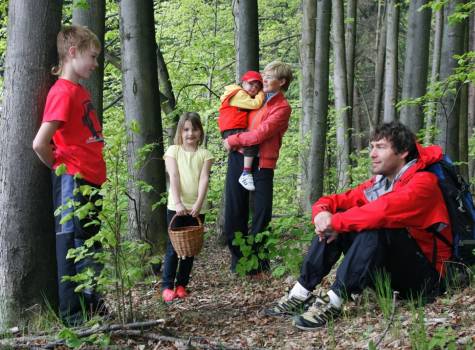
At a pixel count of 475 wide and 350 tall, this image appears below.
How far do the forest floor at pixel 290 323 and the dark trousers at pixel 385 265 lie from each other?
0.15 meters

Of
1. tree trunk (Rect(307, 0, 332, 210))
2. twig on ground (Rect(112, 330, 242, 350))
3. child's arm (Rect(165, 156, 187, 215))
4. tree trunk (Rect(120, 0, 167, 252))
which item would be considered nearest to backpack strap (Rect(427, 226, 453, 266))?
twig on ground (Rect(112, 330, 242, 350))

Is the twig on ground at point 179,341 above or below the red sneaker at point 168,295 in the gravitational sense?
above

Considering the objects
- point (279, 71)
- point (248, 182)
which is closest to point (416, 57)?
point (279, 71)

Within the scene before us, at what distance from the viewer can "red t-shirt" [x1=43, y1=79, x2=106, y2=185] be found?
377 centimetres

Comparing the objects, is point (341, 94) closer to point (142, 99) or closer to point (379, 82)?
point (379, 82)

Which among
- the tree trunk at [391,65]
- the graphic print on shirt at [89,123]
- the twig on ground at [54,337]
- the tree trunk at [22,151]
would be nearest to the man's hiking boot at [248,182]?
the graphic print on shirt at [89,123]

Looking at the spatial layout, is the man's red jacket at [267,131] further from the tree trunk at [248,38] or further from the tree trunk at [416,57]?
the tree trunk at [416,57]

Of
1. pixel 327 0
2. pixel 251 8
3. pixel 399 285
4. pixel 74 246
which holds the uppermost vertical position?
pixel 327 0

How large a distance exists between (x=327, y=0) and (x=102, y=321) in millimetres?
7968

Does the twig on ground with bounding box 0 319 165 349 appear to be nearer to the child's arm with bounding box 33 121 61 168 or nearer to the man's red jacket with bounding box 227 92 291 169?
the child's arm with bounding box 33 121 61 168

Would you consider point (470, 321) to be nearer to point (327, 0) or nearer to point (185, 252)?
point (185, 252)

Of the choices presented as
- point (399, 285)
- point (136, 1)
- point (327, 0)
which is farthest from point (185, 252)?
point (327, 0)

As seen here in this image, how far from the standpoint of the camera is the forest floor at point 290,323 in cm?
323

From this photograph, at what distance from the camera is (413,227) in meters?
4.08
